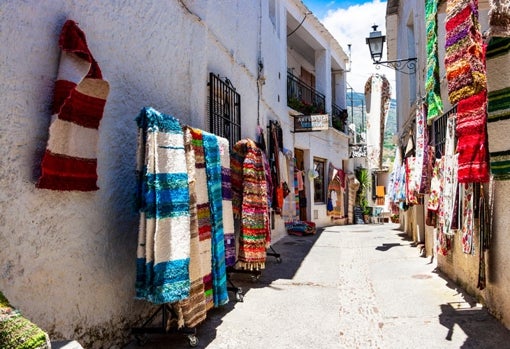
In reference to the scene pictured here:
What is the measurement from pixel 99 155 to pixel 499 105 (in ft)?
10.6

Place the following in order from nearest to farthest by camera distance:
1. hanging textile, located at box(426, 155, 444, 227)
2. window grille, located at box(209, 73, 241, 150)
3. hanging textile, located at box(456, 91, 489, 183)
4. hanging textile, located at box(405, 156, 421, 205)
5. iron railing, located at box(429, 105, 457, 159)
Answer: hanging textile, located at box(456, 91, 489, 183), hanging textile, located at box(426, 155, 444, 227), window grille, located at box(209, 73, 241, 150), iron railing, located at box(429, 105, 457, 159), hanging textile, located at box(405, 156, 421, 205)

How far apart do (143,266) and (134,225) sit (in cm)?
56

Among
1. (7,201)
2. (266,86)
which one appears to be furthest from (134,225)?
(266,86)

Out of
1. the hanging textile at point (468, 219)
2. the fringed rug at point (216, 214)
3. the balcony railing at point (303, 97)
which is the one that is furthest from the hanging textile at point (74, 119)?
the balcony railing at point (303, 97)

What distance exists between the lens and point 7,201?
2.10m

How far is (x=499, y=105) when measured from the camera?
327 centimetres

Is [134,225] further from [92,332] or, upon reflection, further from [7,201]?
[7,201]

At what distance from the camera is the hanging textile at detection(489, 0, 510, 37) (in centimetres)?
237

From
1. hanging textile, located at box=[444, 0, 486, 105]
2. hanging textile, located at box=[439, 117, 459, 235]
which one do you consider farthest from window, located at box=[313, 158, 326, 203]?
hanging textile, located at box=[444, 0, 486, 105]

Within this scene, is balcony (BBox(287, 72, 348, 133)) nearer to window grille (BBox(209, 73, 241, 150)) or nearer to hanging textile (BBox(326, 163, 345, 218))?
hanging textile (BBox(326, 163, 345, 218))

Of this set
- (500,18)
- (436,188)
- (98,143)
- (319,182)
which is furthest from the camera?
(319,182)

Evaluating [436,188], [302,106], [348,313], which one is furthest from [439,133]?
[302,106]

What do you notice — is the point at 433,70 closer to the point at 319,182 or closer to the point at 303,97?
the point at 303,97

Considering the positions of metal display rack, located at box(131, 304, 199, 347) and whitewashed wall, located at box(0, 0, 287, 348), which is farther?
metal display rack, located at box(131, 304, 199, 347)
